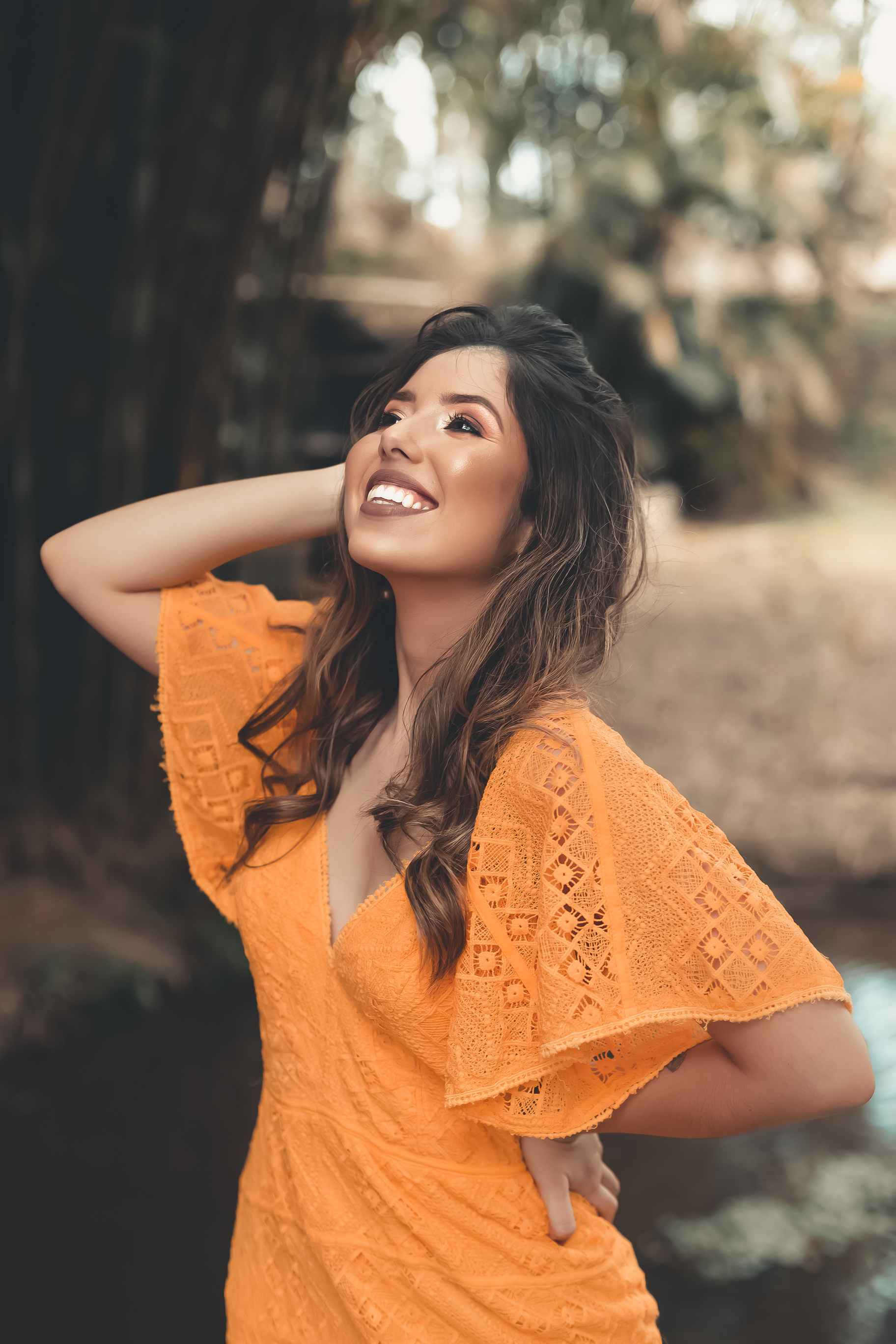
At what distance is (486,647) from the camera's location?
3.17ft

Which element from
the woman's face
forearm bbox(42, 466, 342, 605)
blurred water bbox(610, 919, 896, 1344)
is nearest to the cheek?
the woman's face

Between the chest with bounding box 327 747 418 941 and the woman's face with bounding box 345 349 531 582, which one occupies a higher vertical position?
the woman's face with bounding box 345 349 531 582

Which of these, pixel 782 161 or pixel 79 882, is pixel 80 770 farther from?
pixel 782 161

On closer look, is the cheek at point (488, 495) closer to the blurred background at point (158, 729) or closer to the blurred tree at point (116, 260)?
the blurred background at point (158, 729)

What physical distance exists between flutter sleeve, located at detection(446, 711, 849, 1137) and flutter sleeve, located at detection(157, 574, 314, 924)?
39cm

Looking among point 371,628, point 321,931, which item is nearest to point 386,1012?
point 321,931

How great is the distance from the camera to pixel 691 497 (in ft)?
21.7

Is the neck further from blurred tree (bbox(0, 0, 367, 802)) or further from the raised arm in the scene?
blurred tree (bbox(0, 0, 367, 802))

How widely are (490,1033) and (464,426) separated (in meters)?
0.56

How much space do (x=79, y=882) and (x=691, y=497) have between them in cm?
491

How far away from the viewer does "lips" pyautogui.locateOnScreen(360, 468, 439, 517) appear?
95cm

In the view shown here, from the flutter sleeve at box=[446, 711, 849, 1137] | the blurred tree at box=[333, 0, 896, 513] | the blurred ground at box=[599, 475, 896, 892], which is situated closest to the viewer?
the flutter sleeve at box=[446, 711, 849, 1137]

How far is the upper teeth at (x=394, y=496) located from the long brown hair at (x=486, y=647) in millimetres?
114

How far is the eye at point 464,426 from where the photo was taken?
0.98m
